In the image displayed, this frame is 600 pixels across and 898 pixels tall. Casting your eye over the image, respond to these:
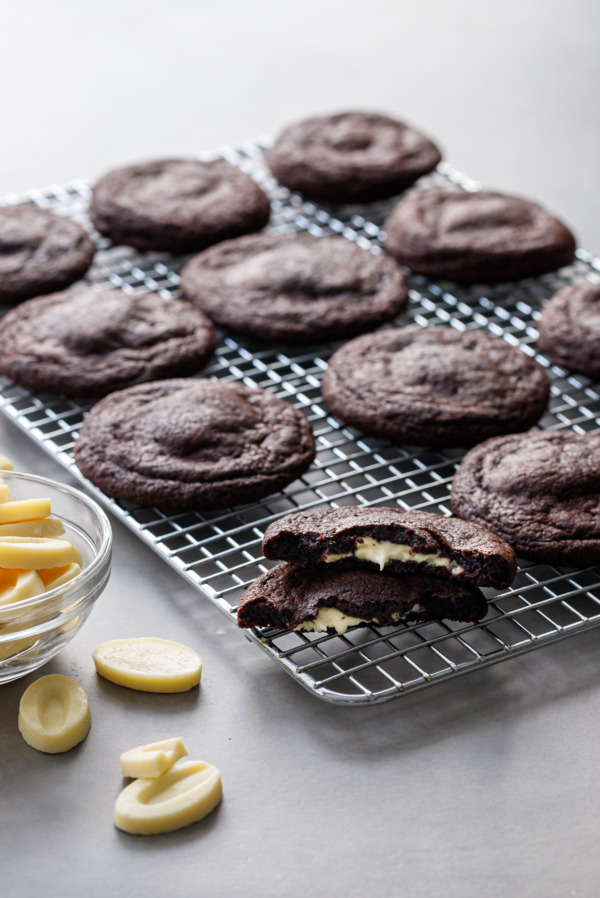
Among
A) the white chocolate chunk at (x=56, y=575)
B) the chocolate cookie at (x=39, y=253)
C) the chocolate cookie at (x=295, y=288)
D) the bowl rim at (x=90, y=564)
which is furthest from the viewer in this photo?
the chocolate cookie at (x=39, y=253)

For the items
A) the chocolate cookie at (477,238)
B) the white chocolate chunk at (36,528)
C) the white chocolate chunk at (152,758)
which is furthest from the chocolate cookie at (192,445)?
the chocolate cookie at (477,238)

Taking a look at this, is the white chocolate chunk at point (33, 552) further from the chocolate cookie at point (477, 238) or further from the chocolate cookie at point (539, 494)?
the chocolate cookie at point (477, 238)

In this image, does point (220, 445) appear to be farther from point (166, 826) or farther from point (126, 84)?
point (126, 84)

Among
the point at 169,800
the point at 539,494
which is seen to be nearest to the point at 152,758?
the point at 169,800

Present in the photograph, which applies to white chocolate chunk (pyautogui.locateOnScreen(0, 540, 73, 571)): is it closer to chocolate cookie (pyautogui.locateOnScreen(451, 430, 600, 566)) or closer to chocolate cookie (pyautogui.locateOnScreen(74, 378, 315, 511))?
chocolate cookie (pyautogui.locateOnScreen(74, 378, 315, 511))

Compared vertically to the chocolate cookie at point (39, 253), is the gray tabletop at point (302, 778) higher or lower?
lower

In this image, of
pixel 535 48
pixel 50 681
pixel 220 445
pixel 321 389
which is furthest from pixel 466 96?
pixel 50 681
